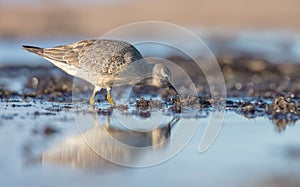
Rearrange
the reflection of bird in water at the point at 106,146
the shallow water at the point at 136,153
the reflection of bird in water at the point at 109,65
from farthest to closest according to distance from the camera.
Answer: the reflection of bird in water at the point at 109,65 < the reflection of bird in water at the point at 106,146 < the shallow water at the point at 136,153

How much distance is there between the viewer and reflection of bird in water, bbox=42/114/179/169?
713 centimetres

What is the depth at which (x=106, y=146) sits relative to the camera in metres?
7.91

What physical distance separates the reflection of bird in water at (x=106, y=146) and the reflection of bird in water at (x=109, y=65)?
1.54 m

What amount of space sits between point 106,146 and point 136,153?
1.64 ft

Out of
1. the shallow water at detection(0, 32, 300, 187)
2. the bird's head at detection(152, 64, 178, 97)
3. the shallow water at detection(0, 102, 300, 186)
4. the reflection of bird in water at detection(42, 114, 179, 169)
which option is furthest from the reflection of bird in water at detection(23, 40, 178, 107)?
the reflection of bird in water at detection(42, 114, 179, 169)

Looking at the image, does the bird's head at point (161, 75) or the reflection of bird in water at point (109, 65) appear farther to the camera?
the bird's head at point (161, 75)

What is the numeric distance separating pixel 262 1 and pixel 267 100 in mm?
14418

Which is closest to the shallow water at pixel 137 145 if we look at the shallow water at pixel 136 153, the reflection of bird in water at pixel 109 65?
the shallow water at pixel 136 153

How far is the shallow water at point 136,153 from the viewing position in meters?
6.28

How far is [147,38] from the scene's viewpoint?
69.5 feet

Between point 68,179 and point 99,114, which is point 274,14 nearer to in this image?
point 99,114

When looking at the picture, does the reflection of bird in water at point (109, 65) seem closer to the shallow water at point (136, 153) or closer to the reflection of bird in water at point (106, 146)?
the shallow water at point (136, 153)


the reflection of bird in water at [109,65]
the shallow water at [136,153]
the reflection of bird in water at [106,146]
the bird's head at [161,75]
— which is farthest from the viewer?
the bird's head at [161,75]

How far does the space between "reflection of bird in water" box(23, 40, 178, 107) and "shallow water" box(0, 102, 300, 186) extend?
36.1 inches
